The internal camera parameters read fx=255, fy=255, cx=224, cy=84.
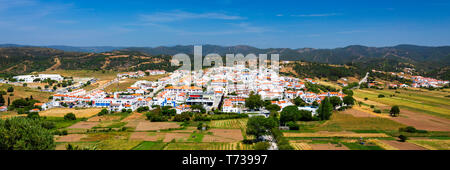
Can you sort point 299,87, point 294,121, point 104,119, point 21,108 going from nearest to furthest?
point 294,121 < point 104,119 < point 21,108 < point 299,87

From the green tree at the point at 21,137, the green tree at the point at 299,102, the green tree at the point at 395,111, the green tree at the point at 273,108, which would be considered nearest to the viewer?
the green tree at the point at 21,137

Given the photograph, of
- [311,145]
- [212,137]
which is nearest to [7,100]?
[212,137]

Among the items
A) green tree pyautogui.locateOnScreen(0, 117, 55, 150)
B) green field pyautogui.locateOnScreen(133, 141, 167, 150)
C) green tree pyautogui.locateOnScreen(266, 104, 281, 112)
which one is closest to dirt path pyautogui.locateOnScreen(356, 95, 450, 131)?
green tree pyautogui.locateOnScreen(266, 104, 281, 112)

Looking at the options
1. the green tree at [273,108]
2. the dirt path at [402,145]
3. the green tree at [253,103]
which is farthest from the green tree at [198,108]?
the dirt path at [402,145]

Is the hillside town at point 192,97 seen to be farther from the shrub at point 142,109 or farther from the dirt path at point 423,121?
the dirt path at point 423,121

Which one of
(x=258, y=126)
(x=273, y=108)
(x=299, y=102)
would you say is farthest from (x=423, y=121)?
(x=258, y=126)

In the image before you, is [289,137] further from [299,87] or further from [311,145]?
[299,87]

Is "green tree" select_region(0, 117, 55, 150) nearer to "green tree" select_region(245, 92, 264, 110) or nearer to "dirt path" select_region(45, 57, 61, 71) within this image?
"green tree" select_region(245, 92, 264, 110)
